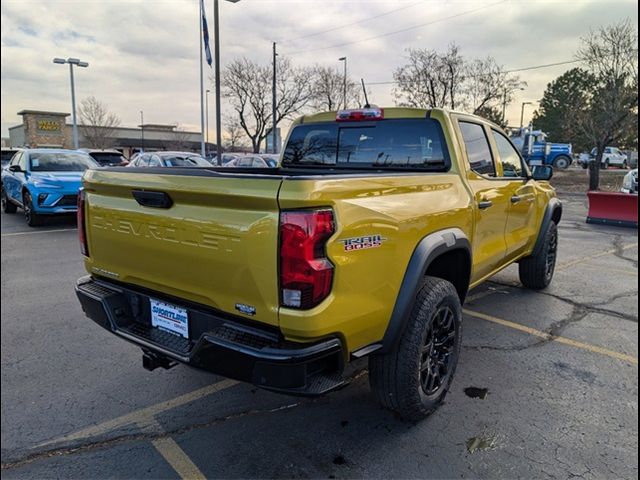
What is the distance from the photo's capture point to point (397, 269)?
2.51 m

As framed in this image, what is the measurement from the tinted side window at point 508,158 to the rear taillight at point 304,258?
2918 millimetres

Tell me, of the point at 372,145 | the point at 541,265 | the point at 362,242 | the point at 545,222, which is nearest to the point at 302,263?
the point at 362,242

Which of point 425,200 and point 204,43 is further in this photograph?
point 204,43

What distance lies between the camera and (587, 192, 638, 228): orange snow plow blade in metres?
11.4

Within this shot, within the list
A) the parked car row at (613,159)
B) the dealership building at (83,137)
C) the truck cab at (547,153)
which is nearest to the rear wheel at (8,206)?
the truck cab at (547,153)

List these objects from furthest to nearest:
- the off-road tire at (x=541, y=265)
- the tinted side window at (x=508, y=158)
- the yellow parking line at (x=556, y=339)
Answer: the off-road tire at (x=541, y=265)
the tinted side window at (x=508, y=158)
the yellow parking line at (x=556, y=339)

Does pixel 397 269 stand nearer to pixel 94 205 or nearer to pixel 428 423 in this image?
pixel 428 423

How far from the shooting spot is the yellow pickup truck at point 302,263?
209cm

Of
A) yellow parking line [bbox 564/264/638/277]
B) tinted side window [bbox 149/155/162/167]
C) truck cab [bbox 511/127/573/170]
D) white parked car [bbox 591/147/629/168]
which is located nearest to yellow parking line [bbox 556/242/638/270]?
yellow parking line [bbox 564/264/638/277]

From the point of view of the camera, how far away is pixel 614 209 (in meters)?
11.8

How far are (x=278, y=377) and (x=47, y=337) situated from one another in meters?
3.02

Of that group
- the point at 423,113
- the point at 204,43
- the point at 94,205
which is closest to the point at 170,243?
the point at 94,205

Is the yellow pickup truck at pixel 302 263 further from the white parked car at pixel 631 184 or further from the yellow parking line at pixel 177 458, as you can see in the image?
the white parked car at pixel 631 184

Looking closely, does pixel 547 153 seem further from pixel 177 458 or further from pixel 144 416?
pixel 177 458
